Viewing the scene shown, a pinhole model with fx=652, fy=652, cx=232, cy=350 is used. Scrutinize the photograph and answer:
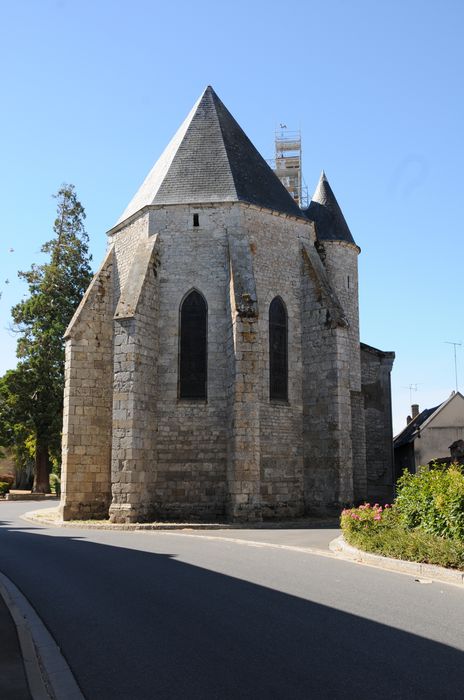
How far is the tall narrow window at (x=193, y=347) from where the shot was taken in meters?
18.4

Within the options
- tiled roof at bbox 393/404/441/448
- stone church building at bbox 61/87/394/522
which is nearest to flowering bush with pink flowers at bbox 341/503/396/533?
stone church building at bbox 61/87/394/522

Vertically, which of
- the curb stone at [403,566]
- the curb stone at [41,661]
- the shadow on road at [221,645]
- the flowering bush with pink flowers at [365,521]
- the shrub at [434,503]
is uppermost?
the shrub at [434,503]

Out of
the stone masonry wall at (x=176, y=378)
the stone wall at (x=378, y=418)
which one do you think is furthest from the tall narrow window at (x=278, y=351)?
the stone wall at (x=378, y=418)

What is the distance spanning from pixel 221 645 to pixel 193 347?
13.8 m

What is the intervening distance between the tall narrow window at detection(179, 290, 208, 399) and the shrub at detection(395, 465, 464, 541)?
26.0ft

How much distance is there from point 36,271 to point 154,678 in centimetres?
3314

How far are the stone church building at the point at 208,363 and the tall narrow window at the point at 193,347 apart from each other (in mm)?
33

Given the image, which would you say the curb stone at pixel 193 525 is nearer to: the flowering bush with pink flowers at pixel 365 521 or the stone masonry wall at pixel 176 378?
the stone masonry wall at pixel 176 378

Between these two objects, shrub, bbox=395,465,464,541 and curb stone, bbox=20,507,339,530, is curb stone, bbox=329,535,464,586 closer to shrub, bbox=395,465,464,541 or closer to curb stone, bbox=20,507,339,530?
shrub, bbox=395,465,464,541

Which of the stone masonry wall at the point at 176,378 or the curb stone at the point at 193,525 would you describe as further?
the stone masonry wall at the point at 176,378

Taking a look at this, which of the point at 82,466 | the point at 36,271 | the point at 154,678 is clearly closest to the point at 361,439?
the point at 82,466

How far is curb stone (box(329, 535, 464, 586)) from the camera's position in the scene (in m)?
8.16

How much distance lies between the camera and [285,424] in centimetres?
1864

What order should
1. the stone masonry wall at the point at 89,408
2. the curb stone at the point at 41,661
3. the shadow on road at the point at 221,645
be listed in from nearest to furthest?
the curb stone at the point at 41,661 < the shadow on road at the point at 221,645 < the stone masonry wall at the point at 89,408
